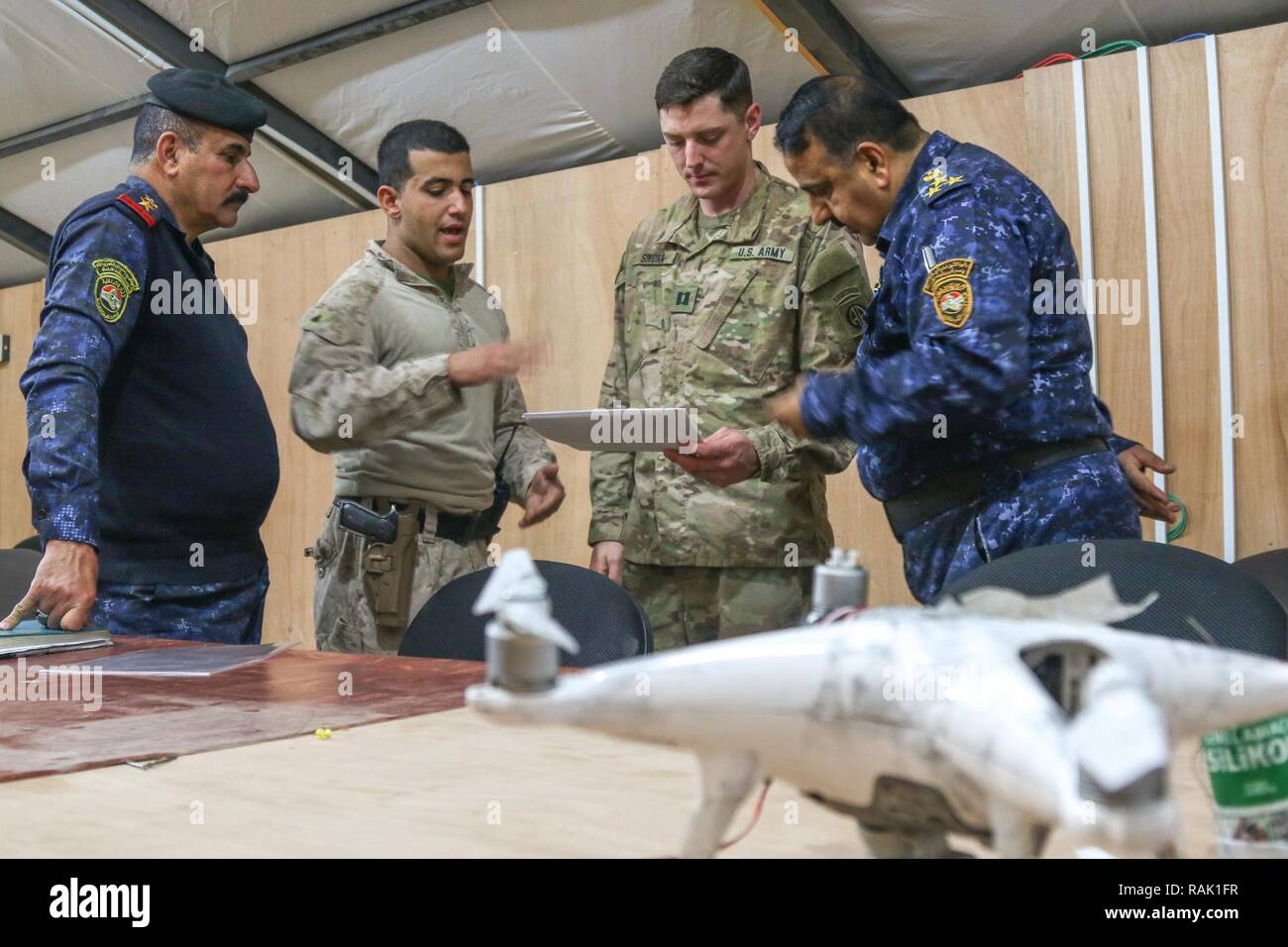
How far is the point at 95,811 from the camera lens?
67 cm

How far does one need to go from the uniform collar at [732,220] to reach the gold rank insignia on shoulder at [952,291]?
846 mm

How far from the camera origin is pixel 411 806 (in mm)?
674

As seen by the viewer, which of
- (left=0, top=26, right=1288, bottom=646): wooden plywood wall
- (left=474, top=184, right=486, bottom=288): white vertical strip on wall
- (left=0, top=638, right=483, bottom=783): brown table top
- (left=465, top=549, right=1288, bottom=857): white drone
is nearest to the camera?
(left=465, top=549, right=1288, bottom=857): white drone

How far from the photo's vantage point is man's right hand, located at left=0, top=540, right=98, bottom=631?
159cm

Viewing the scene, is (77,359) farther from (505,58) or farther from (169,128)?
(505,58)

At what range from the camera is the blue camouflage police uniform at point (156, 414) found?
175 centimetres

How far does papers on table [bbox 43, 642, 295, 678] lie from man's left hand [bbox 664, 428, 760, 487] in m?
0.75

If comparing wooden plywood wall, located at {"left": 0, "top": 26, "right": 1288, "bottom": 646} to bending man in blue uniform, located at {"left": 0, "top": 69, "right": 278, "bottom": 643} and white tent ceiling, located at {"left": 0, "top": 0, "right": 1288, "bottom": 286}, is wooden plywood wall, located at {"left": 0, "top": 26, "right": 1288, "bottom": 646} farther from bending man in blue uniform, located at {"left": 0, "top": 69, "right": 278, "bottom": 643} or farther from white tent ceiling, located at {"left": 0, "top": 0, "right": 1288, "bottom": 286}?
bending man in blue uniform, located at {"left": 0, "top": 69, "right": 278, "bottom": 643}

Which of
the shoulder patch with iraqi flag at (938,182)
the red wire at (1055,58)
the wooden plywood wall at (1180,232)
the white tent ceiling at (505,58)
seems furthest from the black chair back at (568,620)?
the red wire at (1055,58)

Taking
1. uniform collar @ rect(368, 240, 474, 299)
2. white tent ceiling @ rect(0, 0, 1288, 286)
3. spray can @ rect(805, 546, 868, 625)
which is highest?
white tent ceiling @ rect(0, 0, 1288, 286)

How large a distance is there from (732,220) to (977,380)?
3.26 feet

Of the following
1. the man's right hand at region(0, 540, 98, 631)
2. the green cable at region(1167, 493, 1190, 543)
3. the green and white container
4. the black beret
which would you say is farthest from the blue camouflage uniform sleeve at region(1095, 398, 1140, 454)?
the black beret

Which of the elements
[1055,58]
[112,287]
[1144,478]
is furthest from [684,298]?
[1055,58]
